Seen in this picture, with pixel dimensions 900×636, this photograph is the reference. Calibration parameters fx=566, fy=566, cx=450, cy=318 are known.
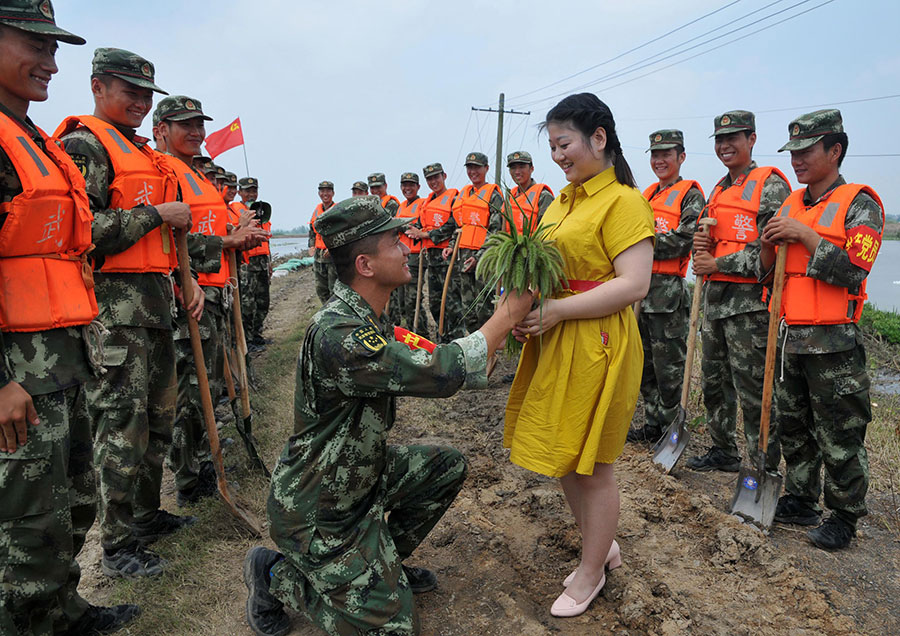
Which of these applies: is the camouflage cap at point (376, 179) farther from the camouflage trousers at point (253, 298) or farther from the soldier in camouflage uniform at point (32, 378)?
the soldier in camouflage uniform at point (32, 378)

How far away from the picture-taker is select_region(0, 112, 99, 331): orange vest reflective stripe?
2.18m

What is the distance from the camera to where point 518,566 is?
323 cm

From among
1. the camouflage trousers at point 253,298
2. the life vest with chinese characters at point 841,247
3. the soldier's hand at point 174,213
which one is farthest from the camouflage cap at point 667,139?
the camouflage trousers at point 253,298

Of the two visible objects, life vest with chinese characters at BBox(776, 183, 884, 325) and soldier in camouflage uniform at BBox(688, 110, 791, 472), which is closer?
life vest with chinese characters at BBox(776, 183, 884, 325)

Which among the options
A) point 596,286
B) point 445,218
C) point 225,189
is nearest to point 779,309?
point 596,286

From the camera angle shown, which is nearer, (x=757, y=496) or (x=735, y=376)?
(x=757, y=496)

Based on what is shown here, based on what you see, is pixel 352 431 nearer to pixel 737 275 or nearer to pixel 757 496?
pixel 757 496

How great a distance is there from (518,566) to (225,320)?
3.29 metres

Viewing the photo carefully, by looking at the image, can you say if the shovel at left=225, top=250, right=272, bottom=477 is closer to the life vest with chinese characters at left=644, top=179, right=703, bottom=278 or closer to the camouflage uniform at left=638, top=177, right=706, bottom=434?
the camouflage uniform at left=638, top=177, right=706, bottom=434

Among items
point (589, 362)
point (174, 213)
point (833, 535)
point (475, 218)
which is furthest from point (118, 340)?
point (475, 218)

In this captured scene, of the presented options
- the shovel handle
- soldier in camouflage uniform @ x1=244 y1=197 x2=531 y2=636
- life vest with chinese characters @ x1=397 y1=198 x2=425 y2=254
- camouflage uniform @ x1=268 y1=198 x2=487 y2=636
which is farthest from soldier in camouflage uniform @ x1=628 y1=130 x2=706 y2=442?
life vest with chinese characters @ x1=397 y1=198 x2=425 y2=254

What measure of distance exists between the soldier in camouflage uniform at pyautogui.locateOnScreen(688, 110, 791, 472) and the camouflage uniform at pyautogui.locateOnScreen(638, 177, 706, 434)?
0.37 m

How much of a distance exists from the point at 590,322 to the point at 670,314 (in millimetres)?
2971

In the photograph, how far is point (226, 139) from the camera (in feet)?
22.4
